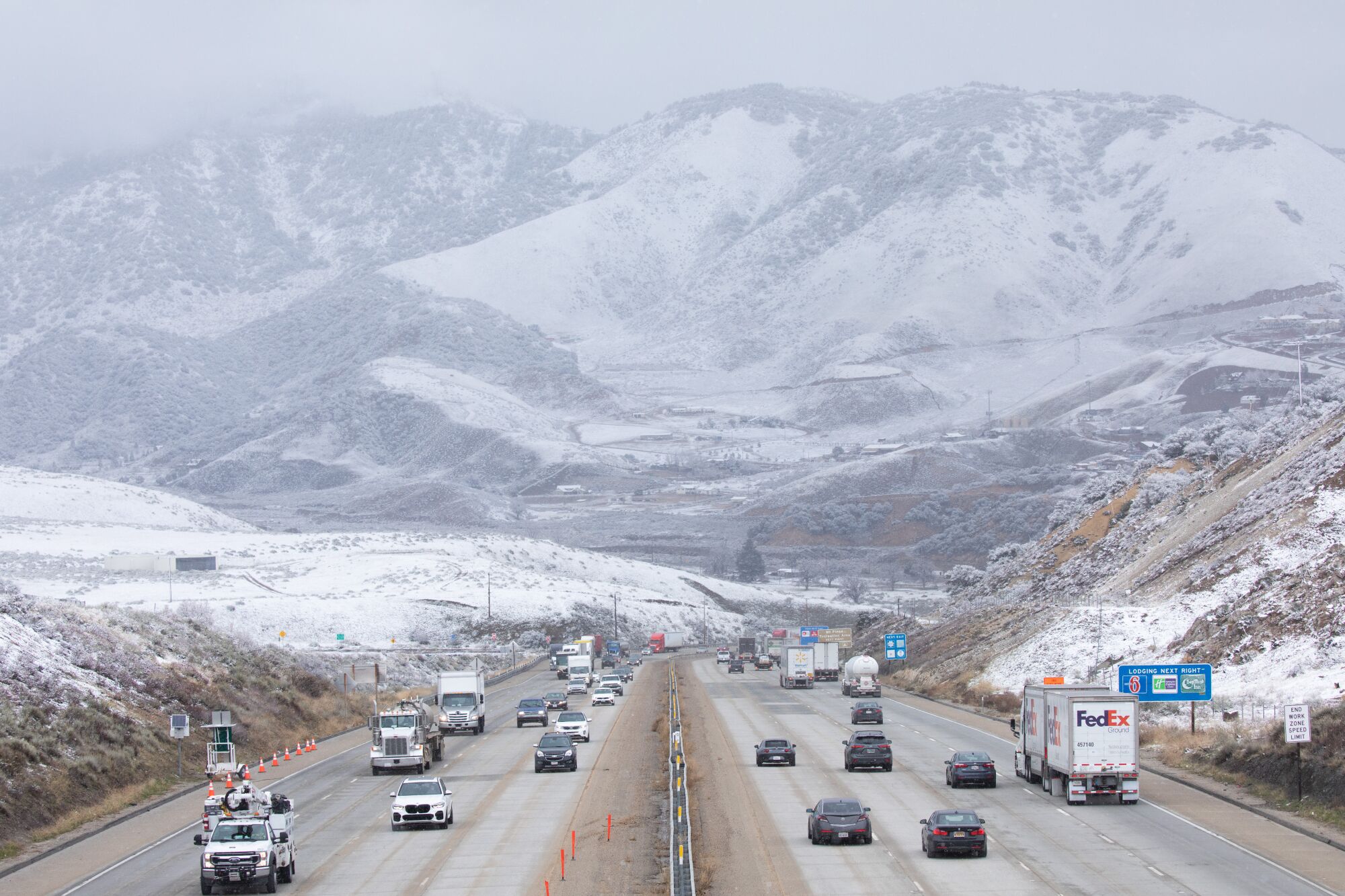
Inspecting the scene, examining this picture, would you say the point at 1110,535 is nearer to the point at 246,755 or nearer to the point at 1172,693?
the point at 1172,693

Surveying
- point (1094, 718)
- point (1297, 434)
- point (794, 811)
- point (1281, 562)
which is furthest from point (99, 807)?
point (1297, 434)

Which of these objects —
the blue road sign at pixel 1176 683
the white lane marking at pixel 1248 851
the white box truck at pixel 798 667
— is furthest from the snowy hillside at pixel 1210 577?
the white lane marking at pixel 1248 851

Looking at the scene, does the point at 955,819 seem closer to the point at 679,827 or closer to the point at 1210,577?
the point at 679,827

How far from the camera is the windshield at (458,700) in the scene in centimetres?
7525

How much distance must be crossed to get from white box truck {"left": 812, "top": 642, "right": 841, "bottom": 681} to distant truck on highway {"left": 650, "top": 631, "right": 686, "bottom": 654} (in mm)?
53067

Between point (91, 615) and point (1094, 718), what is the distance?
166 ft

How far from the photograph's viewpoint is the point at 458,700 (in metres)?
75.6

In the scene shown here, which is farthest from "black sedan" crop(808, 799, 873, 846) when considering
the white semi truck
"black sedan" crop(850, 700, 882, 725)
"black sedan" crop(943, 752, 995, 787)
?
the white semi truck

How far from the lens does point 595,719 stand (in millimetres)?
82688

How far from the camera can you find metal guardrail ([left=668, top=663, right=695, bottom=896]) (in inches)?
1357

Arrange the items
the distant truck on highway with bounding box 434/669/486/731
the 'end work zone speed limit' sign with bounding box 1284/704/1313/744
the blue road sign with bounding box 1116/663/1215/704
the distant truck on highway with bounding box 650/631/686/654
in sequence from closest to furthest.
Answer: the 'end work zone speed limit' sign with bounding box 1284/704/1313/744, the blue road sign with bounding box 1116/663/1215/704, the distant truck on highway with bounding box 434/669/486/731, the distant truck on highway with bounding box 650/631/686/654

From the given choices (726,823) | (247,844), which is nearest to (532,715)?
(726,823)

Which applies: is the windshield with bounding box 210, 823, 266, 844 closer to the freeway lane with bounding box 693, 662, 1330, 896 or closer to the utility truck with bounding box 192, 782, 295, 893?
the utility truck with bounding box 192, 782, 295, 893

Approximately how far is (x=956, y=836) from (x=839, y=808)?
11.5 feet
